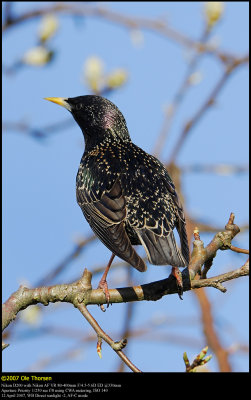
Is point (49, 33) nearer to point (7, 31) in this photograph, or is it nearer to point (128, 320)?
point (7, 31)

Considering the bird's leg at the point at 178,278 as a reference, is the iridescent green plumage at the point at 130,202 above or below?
above

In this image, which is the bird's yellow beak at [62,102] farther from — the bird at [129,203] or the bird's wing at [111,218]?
the bird's wing at [111,218]

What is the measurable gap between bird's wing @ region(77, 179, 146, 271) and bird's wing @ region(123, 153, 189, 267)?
7cm

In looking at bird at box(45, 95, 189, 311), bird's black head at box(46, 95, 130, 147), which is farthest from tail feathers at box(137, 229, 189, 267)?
bird's black head at box(46, 95, 130, 147)

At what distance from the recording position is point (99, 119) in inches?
199

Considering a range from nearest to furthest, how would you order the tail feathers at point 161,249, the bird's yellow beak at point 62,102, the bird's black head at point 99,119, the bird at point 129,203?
the tail feathers at point 161,249, the bird at point 129,203, the bird's black head at point 99,119, the bird's yellow beak at point 62,102

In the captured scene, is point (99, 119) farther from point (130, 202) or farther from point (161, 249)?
point (161, 249)

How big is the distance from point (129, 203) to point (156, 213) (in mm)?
181

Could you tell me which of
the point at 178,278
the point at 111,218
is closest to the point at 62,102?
the point at 111,218

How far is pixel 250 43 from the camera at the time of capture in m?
4.87

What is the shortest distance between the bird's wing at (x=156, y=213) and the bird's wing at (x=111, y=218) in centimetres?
7

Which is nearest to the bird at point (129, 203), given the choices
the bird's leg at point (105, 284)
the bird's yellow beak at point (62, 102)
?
the bird's leg at point (105, 284)

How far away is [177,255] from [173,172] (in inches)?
41.9

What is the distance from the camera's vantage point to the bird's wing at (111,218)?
12.0 feet
